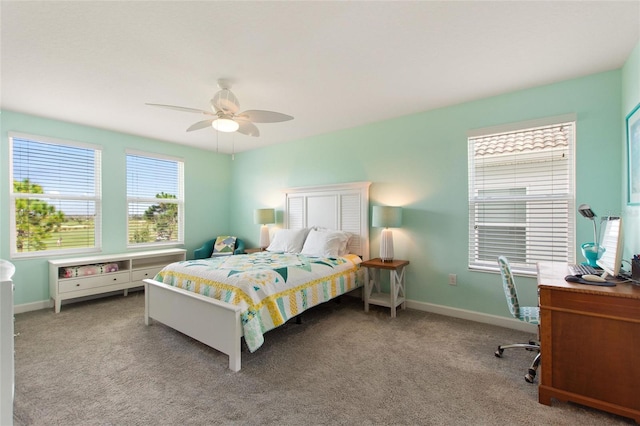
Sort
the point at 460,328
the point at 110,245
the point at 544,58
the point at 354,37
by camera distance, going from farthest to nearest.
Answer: the point at 110,245 → the point at 460,328 → the point at 544,58 → the point at 354,37

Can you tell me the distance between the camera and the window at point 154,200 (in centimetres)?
473

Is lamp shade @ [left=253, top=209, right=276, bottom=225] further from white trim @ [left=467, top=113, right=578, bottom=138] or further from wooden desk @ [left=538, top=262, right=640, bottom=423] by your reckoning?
wooden desk @ [left=538, top=262, right=640, bottom=423]

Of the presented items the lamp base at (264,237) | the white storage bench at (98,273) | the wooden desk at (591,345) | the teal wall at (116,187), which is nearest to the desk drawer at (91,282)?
the white storage bench at (98,273)

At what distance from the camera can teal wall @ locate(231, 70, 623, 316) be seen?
2.72m

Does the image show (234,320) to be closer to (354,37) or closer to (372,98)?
(354,37)

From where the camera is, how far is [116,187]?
449 centimetres

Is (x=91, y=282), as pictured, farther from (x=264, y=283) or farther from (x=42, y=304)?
(x=264, y=283)

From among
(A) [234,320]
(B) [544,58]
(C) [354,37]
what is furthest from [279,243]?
(B) [544,58]

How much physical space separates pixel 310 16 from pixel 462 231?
9.07ft

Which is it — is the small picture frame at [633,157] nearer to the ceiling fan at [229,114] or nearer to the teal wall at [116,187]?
the ceiling fan at [229,114]

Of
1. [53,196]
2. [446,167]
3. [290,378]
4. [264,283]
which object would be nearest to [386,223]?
A: [446,167]

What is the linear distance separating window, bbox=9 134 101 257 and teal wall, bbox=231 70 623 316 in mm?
3162

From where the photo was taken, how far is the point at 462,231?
3430 millimetres

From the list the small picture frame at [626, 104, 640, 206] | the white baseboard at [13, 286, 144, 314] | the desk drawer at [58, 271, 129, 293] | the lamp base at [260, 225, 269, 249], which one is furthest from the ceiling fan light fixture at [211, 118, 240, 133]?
the white baseboard at [13, 286, 144, 314]
